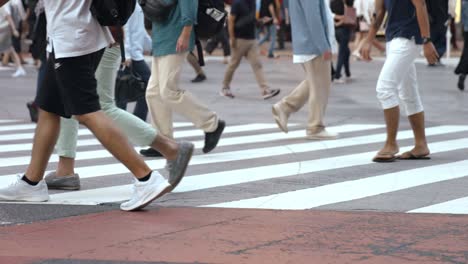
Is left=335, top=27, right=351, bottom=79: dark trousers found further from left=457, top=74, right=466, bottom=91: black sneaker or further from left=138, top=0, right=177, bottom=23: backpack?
left=138, top=0, right=177, bottom=23: backpack

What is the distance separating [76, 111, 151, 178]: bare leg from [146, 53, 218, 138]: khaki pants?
248 centimetres

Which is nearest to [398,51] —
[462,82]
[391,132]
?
[391,132]

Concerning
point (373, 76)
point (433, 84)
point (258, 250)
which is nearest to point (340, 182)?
point (258, 250)

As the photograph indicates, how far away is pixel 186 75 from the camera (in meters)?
21.1

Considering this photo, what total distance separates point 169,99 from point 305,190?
2044 mm

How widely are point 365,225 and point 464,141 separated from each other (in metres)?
4.79

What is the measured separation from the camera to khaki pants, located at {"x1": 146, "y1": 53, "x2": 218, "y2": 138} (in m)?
9.74

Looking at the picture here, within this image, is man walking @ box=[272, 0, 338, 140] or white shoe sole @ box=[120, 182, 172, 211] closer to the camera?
white shoe sole @ box=[120, 182, 172, 211]

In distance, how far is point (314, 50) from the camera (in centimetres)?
1141

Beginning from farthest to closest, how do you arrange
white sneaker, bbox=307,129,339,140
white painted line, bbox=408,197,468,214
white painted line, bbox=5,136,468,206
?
white sneaker, bbox=307,129,339,140, white painted line, bbox=5,136,468,206, white painted line, bbox=408,197,468,214

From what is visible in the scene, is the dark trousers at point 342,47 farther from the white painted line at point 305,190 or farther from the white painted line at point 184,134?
the white painted line at point 305,190

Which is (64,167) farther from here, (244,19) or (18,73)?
(18,73)

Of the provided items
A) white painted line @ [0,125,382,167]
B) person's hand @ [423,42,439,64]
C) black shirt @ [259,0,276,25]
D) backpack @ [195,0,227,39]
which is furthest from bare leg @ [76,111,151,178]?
black shirt @ [259,0,276,25]

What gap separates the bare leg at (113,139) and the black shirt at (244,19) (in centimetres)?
906
